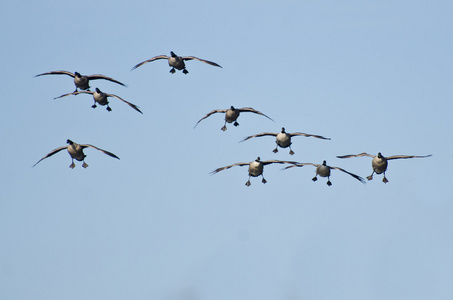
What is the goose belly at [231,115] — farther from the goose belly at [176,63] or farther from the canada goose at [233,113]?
the goose belly at [176,63]

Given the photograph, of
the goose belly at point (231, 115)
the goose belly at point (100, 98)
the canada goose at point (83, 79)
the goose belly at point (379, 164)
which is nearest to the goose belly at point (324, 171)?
the goose belly at point (379, 164)

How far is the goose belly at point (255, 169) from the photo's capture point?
10688 cm

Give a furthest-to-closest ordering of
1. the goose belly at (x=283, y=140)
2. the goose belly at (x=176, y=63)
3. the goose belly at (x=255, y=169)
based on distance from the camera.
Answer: the goose belly at (x=176, y=63), the goose belly at (x=283, y=140), the goose belly at (x=255, y=169)

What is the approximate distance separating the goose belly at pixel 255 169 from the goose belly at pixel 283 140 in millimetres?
3714

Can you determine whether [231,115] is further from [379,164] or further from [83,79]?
[379,164]

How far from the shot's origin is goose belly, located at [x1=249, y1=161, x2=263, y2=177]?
107 m

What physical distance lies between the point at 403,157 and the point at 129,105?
32.4 metres

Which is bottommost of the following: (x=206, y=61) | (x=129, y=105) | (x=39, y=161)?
(x=39, y=161)

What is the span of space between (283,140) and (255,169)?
4948 millimetres

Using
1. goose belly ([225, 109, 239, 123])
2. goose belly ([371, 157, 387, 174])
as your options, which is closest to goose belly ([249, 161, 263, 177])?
goose belly ([225, 109, 239, 123])

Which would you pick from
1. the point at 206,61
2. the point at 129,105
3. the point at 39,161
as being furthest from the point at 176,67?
the point at 39,161

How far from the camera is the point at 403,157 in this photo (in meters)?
105

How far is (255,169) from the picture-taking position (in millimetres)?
106938

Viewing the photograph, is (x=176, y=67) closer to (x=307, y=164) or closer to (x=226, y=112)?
(x=226, y=112)
